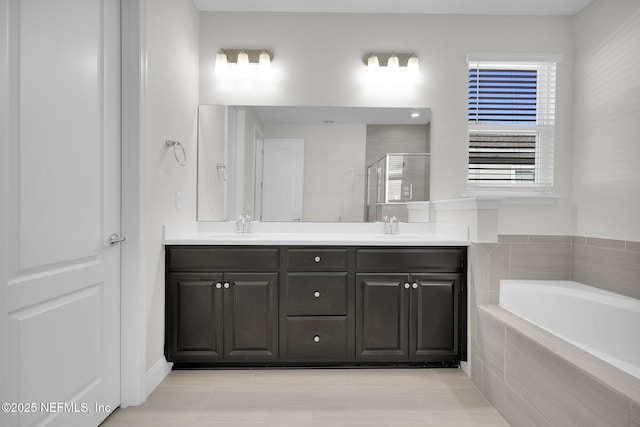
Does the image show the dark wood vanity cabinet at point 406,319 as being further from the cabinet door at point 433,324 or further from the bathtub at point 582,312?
the bathtub at point 582,312

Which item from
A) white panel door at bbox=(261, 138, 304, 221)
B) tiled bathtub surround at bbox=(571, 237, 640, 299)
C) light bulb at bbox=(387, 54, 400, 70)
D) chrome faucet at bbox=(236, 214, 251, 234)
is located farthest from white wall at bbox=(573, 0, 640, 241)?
chrome faucet at bbox=(236, 214, 251, 234)

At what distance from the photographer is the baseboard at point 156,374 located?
2207mm

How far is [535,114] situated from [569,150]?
0.40m

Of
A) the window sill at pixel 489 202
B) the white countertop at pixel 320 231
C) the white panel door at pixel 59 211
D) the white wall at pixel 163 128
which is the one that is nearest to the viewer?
the white panel door at pixel 59 211

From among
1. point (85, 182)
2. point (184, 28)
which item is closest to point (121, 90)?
point (85, 182)

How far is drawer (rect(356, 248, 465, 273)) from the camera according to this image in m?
2.54

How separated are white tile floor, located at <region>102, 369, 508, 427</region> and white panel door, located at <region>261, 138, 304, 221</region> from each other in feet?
3.88

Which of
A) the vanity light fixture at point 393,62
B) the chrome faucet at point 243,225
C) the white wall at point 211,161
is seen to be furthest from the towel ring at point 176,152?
the vanity light fixture at point 393,62

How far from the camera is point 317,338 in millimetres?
2521

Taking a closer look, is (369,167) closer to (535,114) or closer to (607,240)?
(535,114)

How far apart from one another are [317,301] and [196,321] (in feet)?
2.61

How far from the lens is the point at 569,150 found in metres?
3.13

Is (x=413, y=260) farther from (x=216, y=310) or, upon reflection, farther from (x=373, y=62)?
(x=373, y=62)

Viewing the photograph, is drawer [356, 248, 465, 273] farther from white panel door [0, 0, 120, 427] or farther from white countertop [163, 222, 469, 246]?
white panel door [0, 0, 120, 427]
